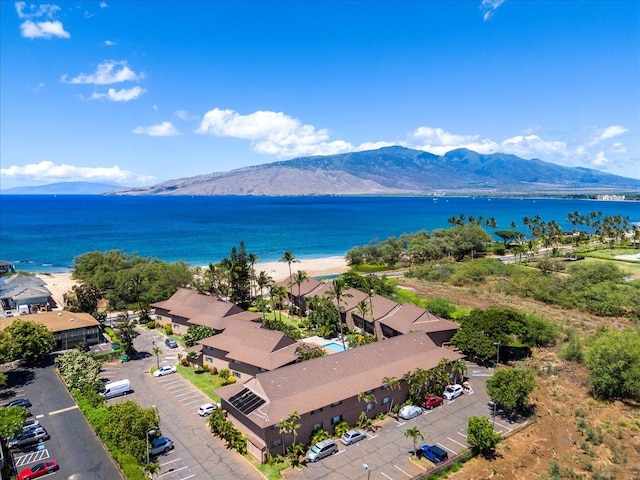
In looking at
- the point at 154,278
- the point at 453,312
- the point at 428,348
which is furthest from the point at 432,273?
the point at 154,278

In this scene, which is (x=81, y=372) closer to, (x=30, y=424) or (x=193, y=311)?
(x=30, y=424)

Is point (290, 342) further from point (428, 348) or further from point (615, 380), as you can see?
point (615, 380)

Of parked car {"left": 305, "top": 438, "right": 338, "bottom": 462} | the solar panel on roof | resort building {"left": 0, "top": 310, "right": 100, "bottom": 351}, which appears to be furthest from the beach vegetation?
parked car {"left": 305, "top": 438, "right": 338, "bottom": 462}

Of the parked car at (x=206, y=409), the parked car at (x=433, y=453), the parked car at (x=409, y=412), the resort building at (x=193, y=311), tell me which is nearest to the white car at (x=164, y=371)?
the resort building at (x=193, y=311)

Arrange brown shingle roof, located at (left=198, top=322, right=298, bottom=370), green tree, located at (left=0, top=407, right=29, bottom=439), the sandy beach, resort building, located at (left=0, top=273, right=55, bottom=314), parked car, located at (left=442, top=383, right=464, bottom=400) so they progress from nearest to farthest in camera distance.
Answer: green tree, located at (left=0, top=407, right=29, bottom=439) < parked car, located at (left=442, top=383, right=464, bottom=400) < brown shingle roof, located at (left=198, top=322, right=298, bottom=370) < resort building, located at (left=0, top=273, right=55, bottom=314) < the sandy beach

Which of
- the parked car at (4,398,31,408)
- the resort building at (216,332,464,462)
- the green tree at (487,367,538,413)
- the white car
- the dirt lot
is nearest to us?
the dirt lot

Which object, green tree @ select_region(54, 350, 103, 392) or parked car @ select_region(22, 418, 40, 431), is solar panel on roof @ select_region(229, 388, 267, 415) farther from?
parked car @ select_region(22, 418, 40, 431)
